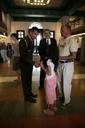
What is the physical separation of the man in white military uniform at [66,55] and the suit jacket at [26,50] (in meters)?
0.69

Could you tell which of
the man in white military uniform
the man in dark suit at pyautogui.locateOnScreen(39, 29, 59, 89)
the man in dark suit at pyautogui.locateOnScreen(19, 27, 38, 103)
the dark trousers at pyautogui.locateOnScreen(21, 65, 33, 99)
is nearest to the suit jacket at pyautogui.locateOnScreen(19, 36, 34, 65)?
the man in dark suit at pyautogui.locateOnScreen(19, 27, 38, 103)

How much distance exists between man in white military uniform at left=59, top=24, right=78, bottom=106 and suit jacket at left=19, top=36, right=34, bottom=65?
69 cm

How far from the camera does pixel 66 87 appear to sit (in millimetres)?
4438

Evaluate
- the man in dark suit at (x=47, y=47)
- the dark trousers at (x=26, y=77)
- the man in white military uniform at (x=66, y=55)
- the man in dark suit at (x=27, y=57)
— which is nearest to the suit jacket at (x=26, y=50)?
the man in dark suit at (x=27, y=57)

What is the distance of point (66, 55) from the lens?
14.1ft

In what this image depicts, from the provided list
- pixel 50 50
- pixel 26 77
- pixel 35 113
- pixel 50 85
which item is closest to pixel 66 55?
pixel 50 50

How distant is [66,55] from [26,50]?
885mm

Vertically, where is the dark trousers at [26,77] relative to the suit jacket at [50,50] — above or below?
below

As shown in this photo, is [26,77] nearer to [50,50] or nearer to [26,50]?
[26,50]

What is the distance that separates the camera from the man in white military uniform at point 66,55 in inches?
167

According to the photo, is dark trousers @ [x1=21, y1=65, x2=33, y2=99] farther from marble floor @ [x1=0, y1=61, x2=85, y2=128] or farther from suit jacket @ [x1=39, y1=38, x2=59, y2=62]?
suit jacket @ [x1=39, y1=38, x2=59, y2=62]

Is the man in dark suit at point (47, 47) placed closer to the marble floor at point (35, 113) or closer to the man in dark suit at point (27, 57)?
the man in dark suit at point (27, 57)

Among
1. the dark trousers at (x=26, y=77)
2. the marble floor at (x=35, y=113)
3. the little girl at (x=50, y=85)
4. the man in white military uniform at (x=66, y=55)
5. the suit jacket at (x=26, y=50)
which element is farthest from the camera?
the dark trousers at (x=26, y=77)

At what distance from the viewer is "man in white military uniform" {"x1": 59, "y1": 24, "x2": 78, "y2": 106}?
4.25 meters
